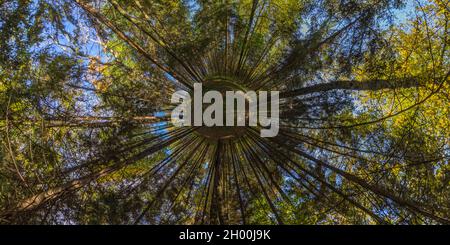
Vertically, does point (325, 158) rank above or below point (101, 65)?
below

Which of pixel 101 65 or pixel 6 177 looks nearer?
pixel 6 177

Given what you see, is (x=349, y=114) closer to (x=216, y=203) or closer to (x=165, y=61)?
(x=216, y=203)

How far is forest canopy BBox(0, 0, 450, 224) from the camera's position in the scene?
21.2ft

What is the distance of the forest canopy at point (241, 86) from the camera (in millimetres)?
6457

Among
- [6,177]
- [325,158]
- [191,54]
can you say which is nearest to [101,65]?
[191,54]

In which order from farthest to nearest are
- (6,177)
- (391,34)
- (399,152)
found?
(391,34)
(399,152)
(6,177)

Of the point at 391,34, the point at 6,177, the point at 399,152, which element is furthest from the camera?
the point at 391,34

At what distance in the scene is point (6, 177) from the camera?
5742 mm

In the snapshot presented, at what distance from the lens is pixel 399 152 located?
6.64 m

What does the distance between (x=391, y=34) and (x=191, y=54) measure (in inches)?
122

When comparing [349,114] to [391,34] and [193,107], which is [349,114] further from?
[193,107]

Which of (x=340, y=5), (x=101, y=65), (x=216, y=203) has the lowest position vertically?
(x=216, y=203)

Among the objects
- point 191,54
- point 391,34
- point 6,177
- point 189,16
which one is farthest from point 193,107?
point 391,34

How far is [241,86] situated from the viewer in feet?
23.0
